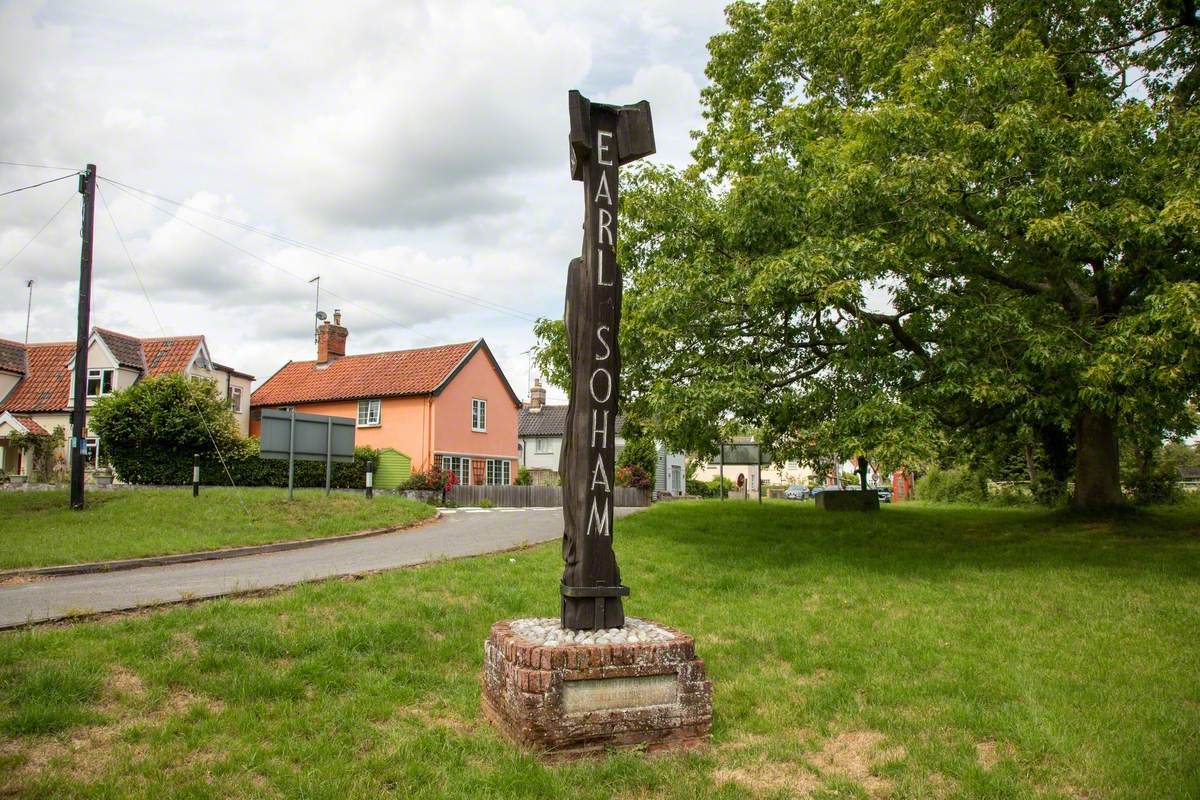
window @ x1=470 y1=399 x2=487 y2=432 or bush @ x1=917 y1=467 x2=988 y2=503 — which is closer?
bush @ x1=917 y1=467 x2=988 y2=503

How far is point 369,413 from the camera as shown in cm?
3744

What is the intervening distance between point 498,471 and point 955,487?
21.7 m

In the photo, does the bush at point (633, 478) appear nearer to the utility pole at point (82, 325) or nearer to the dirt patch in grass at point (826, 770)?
the utility pole at point (82, 325)

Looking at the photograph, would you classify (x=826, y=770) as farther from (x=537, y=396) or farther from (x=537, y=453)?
(x=537, y=396)

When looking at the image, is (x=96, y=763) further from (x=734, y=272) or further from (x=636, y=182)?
(x=636, y=182)

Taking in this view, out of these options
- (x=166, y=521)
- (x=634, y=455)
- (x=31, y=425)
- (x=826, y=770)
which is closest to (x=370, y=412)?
(x=634, y=455)

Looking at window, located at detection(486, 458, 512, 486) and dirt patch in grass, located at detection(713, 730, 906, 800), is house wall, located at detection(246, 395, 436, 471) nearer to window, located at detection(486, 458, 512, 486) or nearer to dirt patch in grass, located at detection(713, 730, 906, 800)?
window, located at detection(486, 458, 512, 486)

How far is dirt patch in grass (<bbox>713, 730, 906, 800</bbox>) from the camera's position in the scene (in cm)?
474

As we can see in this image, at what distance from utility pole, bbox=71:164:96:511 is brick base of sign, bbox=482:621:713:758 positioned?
53.4ft

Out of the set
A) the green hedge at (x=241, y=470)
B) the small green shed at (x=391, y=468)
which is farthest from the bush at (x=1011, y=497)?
the green hedge at (x=241, y=470)

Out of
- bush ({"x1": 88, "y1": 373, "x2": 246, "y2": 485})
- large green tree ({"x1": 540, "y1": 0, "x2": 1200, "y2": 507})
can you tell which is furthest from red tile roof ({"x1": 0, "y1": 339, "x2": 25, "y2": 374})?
large green tree ({"x1": 540, "y1": 0, "x2": 1200, "y2": 507})

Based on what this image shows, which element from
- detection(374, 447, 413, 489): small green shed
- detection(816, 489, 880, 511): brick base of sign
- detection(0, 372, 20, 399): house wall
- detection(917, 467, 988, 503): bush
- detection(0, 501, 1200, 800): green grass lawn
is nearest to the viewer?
detection(0, 501, 1200, 800): green grass lawn

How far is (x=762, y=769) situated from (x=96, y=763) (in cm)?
391

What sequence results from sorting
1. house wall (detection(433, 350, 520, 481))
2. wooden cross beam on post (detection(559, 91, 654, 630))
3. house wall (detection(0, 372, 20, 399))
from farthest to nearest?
house wall (detection(0, 372, 20, 399)) < house wall (detection(433, 350, 520, 481)) < wooden cross beam on post (detection(559, 91, 654, 630))
